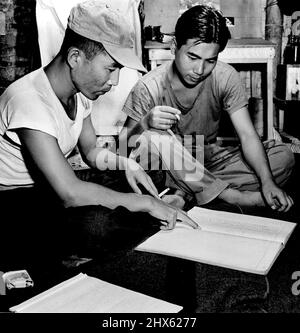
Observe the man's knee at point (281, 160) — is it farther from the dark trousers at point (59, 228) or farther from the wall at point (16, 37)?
the wall at point (16, 37)

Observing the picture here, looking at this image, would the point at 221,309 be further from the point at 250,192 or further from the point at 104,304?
the point at 250,192

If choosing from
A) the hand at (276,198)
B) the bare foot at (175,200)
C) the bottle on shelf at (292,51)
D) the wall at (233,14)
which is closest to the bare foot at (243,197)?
the hand at (276,198)

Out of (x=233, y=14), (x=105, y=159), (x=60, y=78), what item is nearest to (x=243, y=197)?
(x=105, y=159)

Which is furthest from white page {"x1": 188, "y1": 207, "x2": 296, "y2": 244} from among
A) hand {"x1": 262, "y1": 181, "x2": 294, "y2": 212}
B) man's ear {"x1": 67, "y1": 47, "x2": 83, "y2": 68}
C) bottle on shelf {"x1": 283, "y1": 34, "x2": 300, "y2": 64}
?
bottle on shelf {"x1": 283, "y1": 34, "x2": 300, "y2": 64}

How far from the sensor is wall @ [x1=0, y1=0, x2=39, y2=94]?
3090 mm

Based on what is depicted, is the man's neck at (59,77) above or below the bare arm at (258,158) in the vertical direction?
above

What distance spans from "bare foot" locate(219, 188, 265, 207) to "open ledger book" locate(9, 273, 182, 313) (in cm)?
111

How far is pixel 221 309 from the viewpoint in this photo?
110 centimetres

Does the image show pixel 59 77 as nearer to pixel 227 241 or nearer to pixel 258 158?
pixel 227 241

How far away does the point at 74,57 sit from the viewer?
1.60m

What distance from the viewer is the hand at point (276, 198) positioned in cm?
194

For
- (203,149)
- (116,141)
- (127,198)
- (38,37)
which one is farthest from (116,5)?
(127,198)

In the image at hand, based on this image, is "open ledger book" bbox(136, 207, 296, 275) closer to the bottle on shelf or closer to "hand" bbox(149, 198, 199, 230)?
"hand" bbox(149, 198, 199, 230)

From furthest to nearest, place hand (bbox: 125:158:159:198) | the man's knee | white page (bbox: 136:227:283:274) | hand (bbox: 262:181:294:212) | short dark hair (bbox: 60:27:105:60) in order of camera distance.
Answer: the man's knee, hand (bbox: 262:181:294:212), hand (bbox: 125:158:159:198), short dark hair (bbox: 60:27:105:60), white page (bbox: 136:227:283:274)
